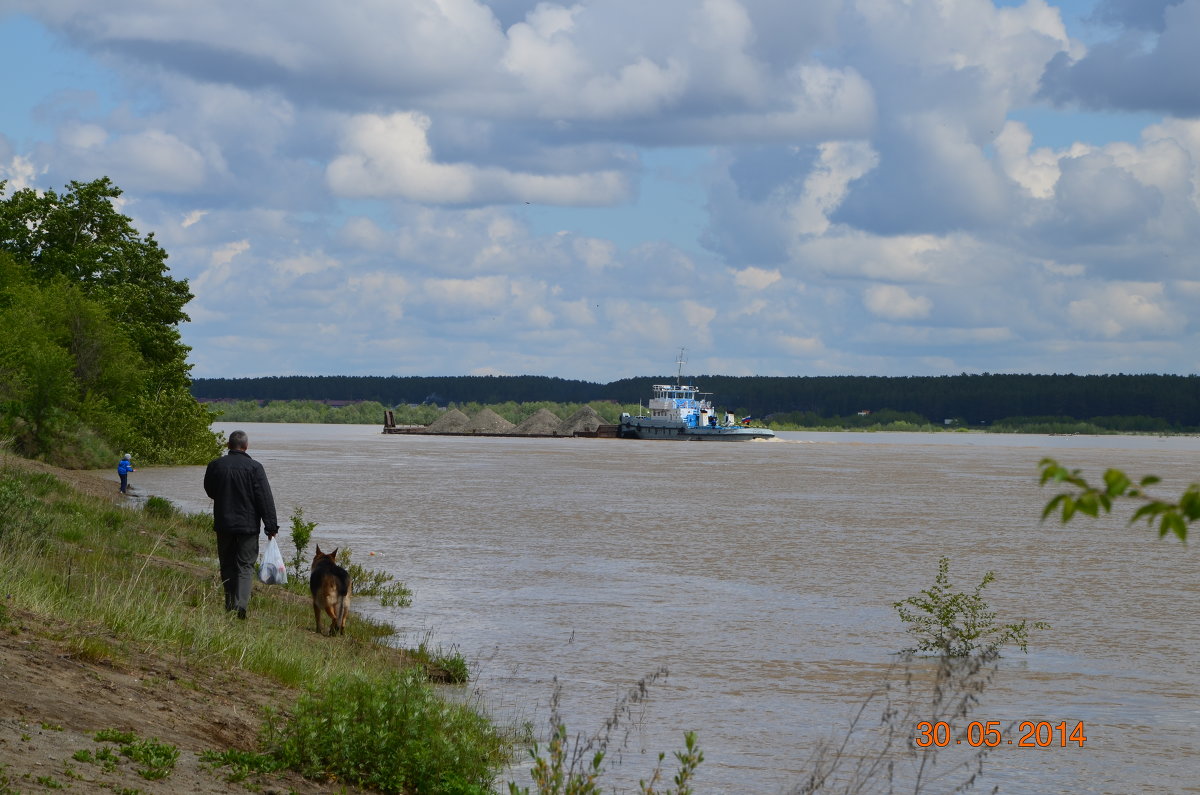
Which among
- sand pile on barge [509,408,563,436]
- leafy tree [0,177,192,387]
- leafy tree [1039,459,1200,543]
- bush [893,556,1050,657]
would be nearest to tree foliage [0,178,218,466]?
leafy tree [0,177,192,387]

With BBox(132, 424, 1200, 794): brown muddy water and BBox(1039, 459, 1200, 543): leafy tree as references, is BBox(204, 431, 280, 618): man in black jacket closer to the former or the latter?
BBox(132, 424, 1200, 794): brown muddy water

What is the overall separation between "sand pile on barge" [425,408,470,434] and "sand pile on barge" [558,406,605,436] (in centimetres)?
1301

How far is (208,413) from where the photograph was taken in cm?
6303

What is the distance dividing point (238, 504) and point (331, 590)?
1624mm

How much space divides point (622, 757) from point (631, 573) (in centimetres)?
1300

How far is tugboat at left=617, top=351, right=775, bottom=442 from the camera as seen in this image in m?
136

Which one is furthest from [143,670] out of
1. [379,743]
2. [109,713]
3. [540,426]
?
[540,426]

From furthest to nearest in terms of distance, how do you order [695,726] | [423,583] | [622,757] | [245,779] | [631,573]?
[631,573] → [423,583] → [695,726] → [622,757] → [245,779]

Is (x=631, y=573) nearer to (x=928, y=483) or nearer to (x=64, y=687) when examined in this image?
(x=64, y=687)

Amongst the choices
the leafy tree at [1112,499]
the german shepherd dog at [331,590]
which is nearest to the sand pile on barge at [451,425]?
the german shepherd dog at [331,590]

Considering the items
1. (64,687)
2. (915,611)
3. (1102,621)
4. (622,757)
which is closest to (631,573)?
(915,611)

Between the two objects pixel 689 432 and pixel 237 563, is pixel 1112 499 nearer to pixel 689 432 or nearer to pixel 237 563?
pixel 237 563

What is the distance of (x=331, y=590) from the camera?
13.2 m

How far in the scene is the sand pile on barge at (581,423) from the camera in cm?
16425
